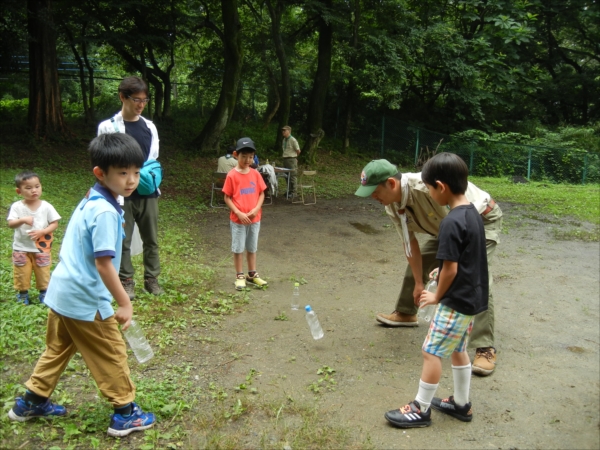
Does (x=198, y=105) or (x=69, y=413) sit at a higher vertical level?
(x=198, y=105)

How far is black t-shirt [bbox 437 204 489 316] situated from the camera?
126 inches

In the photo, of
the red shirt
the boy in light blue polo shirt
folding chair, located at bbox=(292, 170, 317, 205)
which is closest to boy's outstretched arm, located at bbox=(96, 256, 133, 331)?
the boy in light blue polo shirt

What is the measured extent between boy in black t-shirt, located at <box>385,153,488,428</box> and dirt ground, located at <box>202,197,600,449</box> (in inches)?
13.4

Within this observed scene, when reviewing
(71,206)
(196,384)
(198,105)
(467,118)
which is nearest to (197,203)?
(71,206)

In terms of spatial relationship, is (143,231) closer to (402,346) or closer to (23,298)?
(23,298)

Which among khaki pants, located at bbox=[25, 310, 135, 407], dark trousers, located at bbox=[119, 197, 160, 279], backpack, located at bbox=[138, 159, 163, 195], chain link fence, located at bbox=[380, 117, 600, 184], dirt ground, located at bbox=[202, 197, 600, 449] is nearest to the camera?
khaki pants, located at bbox=[25, 310, 135, 407]

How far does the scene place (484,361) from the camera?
14.2ft

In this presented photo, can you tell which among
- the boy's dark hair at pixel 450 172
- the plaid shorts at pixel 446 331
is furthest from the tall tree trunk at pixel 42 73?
the plaid shorts at pixel 446 331

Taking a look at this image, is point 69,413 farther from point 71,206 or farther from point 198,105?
point 198,105

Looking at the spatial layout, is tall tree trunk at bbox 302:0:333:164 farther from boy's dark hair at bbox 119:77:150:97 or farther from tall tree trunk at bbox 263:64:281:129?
boy's dark hair at bbox 119:77:150:97

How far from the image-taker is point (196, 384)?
12.7 ft

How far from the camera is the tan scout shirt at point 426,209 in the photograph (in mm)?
4223

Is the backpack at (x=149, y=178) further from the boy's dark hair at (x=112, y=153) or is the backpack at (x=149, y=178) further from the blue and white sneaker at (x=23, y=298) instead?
the boy's dark hair at (x=112, y=153)

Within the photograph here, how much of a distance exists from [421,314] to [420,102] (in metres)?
20.5
